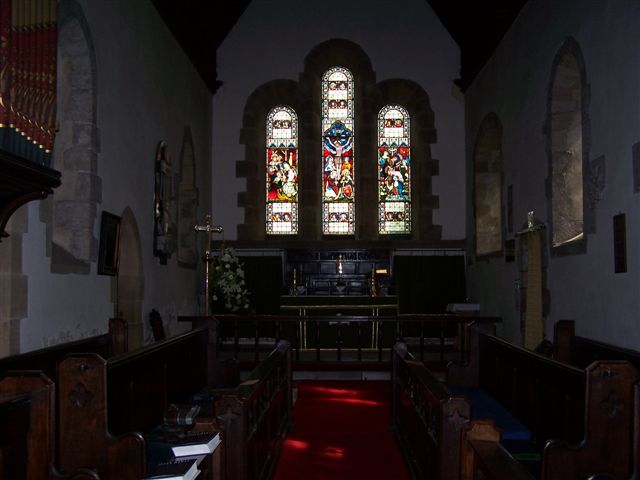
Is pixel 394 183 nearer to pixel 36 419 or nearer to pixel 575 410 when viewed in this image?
pixel 575 410

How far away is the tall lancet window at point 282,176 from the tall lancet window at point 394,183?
1496 millimetres

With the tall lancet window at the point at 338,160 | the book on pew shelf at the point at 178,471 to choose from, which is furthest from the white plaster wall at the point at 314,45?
the book on pew shelf at the point at 178,471

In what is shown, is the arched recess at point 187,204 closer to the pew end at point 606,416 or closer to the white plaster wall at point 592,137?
the white plaster wall at point 592,137

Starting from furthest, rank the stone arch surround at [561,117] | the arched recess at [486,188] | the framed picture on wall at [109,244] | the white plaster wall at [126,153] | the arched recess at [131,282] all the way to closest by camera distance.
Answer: the arched recess at [486,188] < the arched recess at [131,282] < the stone arch surround at [561,117] < the framed picture on wall at [109,244] < the white plaster wall at [126,153]

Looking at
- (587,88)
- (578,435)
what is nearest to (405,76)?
(587,88)

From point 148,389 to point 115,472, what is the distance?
1116 mm

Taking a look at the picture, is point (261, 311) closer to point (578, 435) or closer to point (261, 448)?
point (261, 448)

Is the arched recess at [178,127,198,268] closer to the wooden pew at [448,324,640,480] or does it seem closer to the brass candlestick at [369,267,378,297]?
the brass candlestick at [369,267,378,297]

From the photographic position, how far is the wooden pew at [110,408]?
8.57 feet

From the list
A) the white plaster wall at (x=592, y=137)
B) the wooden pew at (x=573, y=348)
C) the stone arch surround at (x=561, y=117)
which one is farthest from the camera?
the stone arch surround at (x=561, y=117)

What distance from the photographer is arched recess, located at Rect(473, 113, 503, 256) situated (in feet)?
31.9

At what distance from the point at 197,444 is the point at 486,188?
8.30 meters

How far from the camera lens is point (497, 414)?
13.4ft

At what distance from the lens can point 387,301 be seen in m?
9.45
